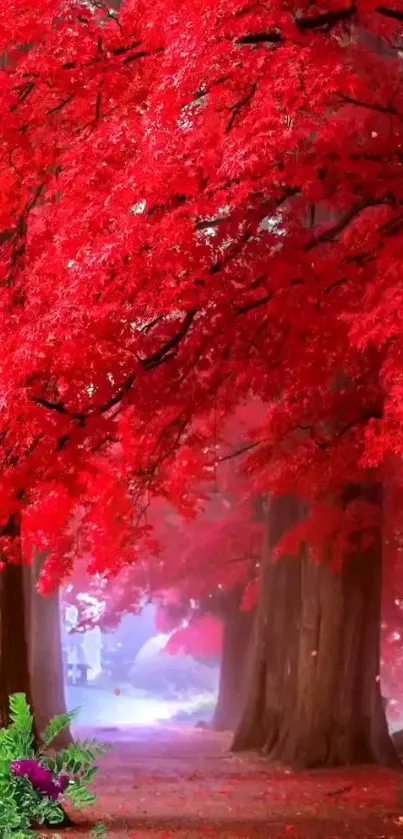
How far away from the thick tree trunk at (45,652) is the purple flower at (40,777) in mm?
13394

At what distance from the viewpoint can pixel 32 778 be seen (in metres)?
6.19

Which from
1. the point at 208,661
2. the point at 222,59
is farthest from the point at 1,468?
the point at 208,661

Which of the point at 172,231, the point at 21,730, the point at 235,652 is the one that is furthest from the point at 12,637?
the point at 235,652

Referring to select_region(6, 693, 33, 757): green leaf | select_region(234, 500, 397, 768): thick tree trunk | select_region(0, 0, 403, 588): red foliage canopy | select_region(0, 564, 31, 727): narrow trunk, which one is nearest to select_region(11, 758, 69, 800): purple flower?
select_region(6, 693, 33, 757): green leaf

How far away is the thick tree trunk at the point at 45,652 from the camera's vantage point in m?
19.8

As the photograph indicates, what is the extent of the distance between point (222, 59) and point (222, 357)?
299 cm

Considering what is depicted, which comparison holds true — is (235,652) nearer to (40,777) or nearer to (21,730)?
(21,730)

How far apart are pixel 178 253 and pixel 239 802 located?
641 centimetres

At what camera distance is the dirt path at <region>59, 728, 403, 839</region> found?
8977mm

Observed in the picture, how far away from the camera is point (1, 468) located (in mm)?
8383

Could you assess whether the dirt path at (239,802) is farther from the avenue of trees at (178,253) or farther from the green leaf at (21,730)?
the avenue of trees at (178,253)

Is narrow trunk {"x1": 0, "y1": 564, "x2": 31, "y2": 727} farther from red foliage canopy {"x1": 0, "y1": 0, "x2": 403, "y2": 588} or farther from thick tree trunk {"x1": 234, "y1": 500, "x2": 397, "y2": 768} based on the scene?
thick tree trunk {"x1": 234, "y1": 500, "x2": 397, "y2": 768}

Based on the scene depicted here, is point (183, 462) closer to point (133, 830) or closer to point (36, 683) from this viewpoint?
point (133, 830)

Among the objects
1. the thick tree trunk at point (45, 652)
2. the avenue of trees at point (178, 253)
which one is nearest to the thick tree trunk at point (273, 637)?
the thick tree trunk at point (45, 652)
